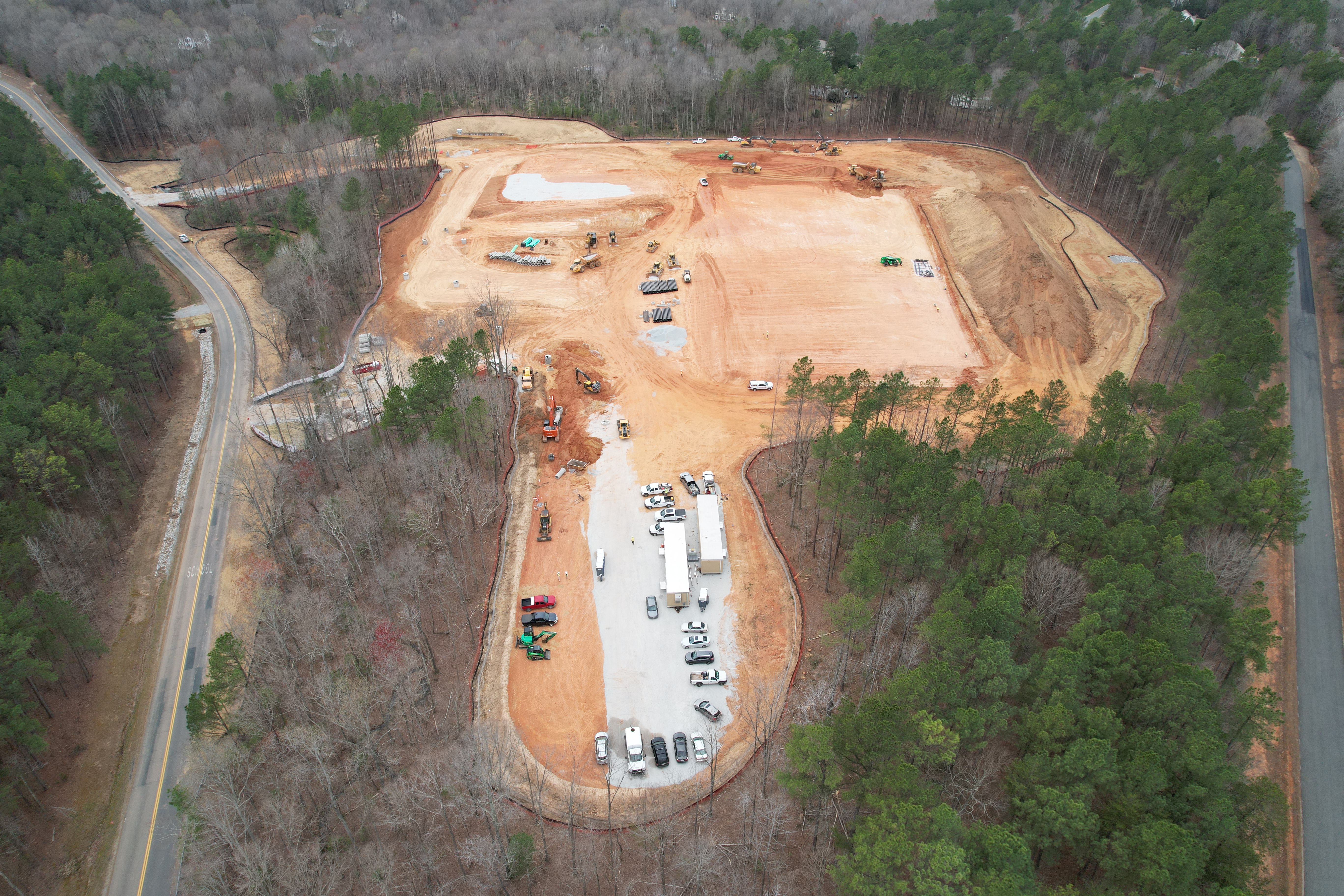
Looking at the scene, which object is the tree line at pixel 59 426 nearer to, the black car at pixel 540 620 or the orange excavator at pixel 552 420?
the black car at pixel 540 620

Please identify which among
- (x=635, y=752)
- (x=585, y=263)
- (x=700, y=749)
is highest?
(x=585, y=263)

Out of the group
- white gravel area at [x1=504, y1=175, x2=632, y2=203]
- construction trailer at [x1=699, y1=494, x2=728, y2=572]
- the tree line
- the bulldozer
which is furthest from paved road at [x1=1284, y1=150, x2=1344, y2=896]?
white gravel area at [x1=504, y1=175, x2=632, y2=203]

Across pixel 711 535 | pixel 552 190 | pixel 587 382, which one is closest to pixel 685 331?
pixel 587 382

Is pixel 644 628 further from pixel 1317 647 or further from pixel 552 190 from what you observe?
pixel 552 190

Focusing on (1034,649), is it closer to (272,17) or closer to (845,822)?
(845,822)

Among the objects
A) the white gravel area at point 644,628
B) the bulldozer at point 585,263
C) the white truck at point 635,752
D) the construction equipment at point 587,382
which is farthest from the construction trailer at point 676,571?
the bulldozer at point 585,263

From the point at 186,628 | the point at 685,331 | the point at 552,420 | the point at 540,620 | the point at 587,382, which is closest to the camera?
the point at 540,620

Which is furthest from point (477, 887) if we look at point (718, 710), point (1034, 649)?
point (1034, 649)
